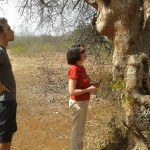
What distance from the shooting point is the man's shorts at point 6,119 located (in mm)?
4535

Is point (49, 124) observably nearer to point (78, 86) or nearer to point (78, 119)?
point (78, 119)

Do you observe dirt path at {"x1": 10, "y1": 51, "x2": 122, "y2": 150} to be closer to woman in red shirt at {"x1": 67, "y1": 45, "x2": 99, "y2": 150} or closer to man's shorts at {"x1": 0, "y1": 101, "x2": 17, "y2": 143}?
woman in red shirt at {"x1": 67, "y1": 45, "x2": 99, "y2": 150}

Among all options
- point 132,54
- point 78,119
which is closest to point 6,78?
point 78,119

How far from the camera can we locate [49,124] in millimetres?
7816

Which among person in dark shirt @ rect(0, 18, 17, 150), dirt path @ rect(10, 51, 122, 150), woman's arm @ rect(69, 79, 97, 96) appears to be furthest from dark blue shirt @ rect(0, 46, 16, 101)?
dirt path @ rect(10, 51, 122, 150)

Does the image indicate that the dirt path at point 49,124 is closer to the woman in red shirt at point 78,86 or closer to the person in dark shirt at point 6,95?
the woman in red shirt at point 78,86

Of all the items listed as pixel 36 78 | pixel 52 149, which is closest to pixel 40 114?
pixel 52 149

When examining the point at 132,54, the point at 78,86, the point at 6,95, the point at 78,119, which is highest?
the point at 132,54

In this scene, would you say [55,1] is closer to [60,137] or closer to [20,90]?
[20,90]

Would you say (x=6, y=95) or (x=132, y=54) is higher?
(x=132, y=54)

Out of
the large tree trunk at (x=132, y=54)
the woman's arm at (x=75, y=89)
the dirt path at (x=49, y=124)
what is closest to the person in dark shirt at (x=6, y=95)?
the woman's arm at (x=75, y=89)

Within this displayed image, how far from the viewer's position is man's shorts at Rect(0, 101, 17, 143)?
4.54m

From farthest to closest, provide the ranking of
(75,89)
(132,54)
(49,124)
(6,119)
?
(49,124), (132,54), (75,89), (6,119)

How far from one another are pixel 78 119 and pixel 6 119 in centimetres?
92
